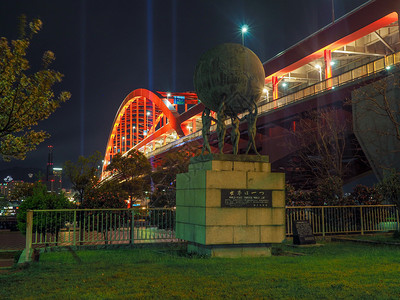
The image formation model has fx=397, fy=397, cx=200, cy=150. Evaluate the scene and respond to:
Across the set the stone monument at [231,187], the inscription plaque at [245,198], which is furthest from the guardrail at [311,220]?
the inscription plaque at [245,198]

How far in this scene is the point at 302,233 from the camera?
1323 centimetres

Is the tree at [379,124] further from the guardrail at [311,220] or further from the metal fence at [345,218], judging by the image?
the guardrail at [311,220]

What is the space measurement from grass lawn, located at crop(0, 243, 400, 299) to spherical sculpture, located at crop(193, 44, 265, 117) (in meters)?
4.37

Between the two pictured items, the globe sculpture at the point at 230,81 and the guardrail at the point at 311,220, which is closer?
the globe sculpture at the point at 230,81

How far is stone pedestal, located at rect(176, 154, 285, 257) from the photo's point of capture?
1013cm

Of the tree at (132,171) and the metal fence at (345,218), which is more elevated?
the tree at (132,171)

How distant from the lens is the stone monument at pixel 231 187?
401 inches

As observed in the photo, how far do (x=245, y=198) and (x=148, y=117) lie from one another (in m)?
86.8

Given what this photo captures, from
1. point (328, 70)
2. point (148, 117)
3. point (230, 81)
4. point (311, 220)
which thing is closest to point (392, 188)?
point (311, 220)

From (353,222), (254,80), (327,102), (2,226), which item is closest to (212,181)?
(254,80)

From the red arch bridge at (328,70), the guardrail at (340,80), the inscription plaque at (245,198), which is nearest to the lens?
the inscription plaque at (245,198)

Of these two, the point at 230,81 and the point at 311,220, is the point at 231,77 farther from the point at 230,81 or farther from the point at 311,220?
the point at 311,220

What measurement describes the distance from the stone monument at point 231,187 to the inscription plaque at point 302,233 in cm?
266

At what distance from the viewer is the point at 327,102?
26.0m
